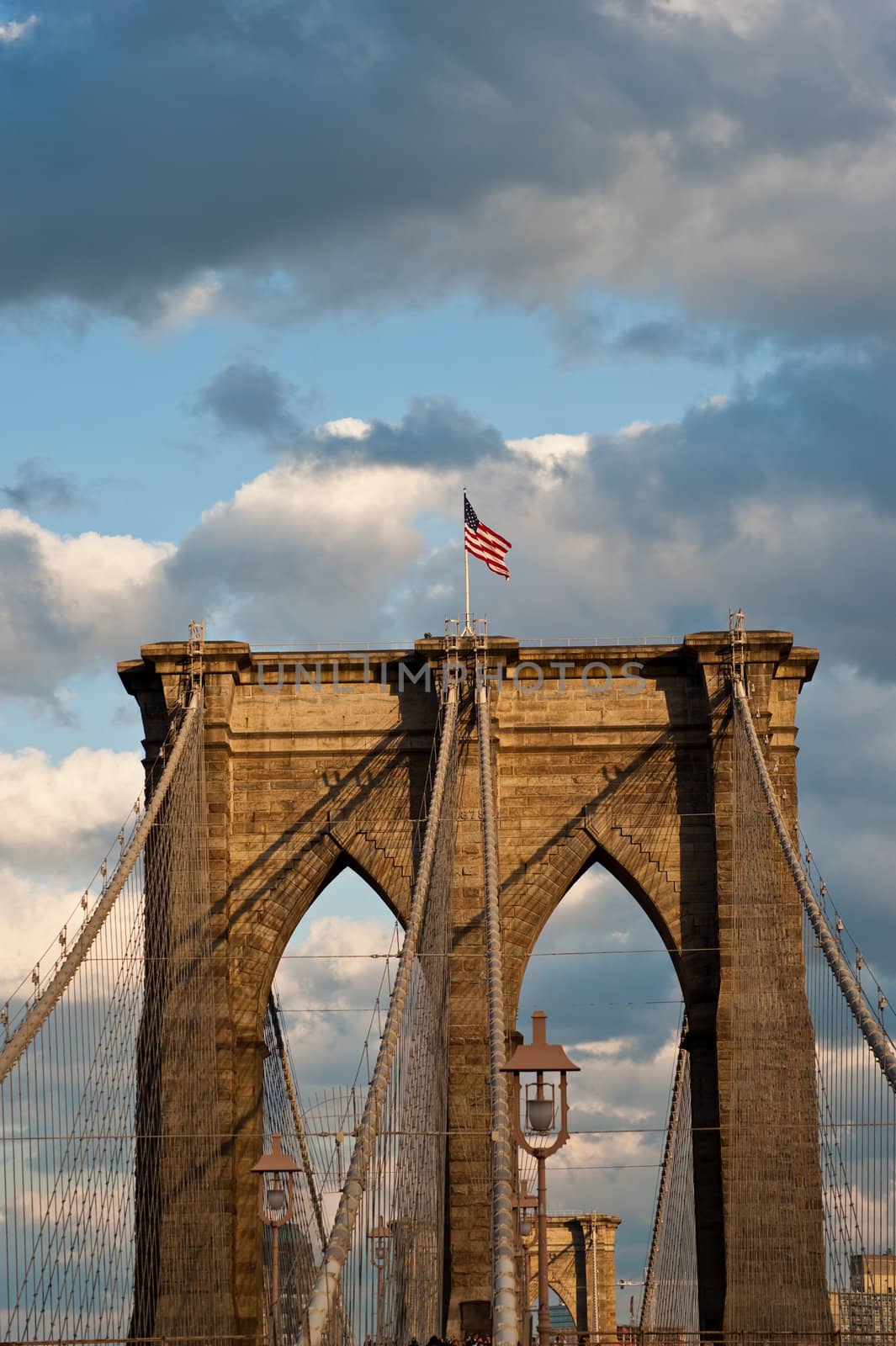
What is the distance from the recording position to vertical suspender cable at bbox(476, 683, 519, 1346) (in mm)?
12375

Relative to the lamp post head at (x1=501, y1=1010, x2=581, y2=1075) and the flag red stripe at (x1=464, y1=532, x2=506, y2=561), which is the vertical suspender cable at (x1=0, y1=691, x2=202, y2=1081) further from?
the lamp post head at (x1=501, y1=1010, x2=581, y2=1075)

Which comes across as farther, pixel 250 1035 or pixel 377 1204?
pixel 250 1035

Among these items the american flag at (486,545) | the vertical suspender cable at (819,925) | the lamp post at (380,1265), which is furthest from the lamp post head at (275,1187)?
the american flag at (486,545)

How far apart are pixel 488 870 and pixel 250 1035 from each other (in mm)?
5589

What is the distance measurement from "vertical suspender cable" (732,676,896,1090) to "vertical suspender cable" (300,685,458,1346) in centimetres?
436

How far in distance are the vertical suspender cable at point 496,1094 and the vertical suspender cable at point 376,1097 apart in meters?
0.60

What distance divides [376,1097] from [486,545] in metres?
17.2

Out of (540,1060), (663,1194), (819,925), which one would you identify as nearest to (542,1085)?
(540,1060)

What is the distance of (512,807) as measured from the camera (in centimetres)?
3609

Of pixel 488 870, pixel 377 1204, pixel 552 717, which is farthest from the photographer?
pixel 552 717

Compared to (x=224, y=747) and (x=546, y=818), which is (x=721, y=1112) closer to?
(x=546, y=818)

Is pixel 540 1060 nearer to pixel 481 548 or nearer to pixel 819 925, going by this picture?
pixel 819 925

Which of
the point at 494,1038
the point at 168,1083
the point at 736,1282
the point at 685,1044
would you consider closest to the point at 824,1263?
the point at 736,1282

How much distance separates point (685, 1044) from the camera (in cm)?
3544
